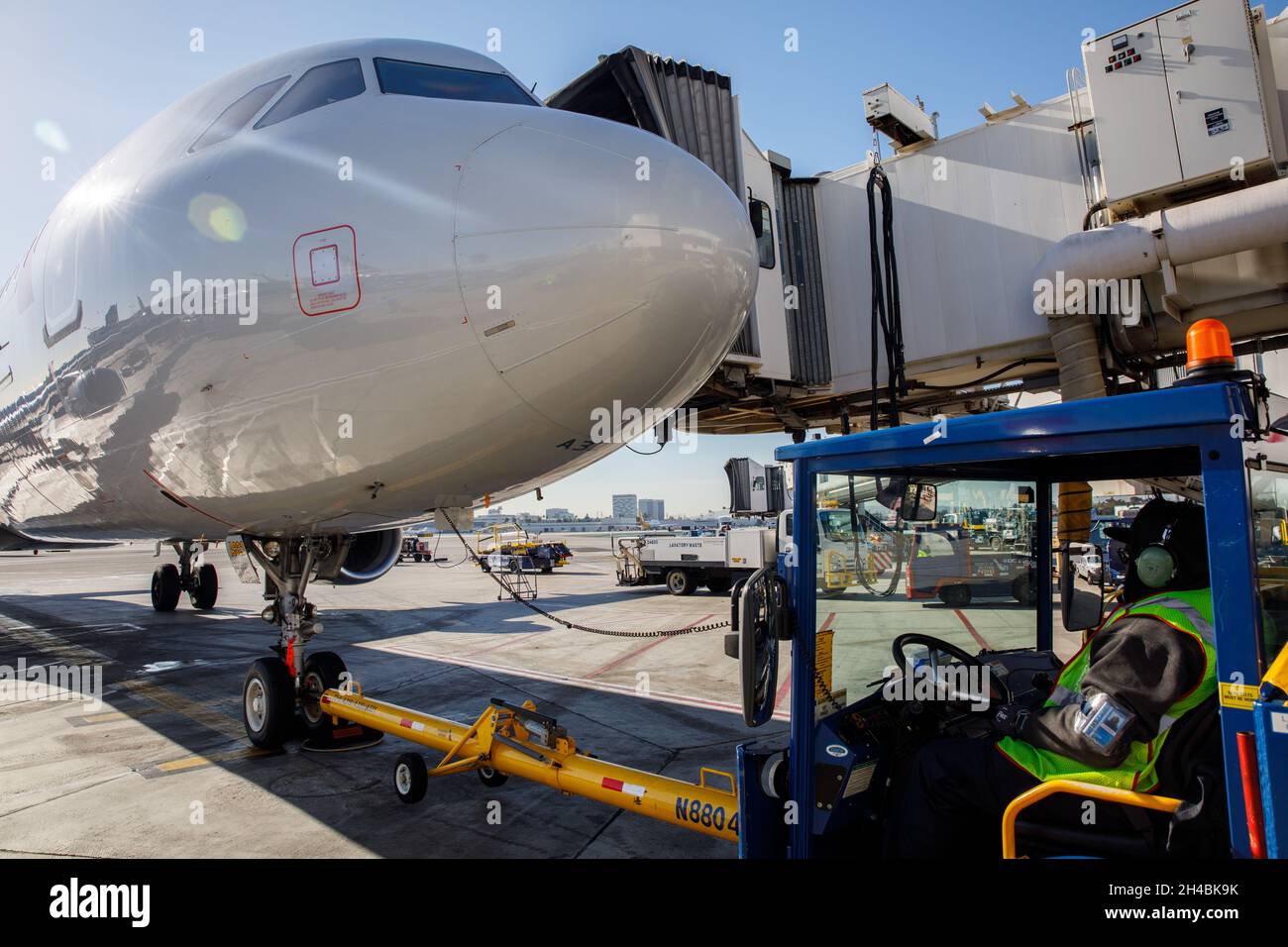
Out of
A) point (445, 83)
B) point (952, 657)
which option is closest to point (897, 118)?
point (445, 83)

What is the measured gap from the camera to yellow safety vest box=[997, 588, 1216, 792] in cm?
196

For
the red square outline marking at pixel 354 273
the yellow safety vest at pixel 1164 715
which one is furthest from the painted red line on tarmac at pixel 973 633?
the red square outline marking at pixel 354 273

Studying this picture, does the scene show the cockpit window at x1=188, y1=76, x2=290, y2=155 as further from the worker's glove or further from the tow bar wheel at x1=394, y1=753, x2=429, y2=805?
the worker's glove

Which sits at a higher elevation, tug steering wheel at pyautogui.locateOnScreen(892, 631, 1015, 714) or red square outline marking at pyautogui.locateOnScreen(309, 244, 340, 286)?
red square outline marking at pyautogui.locateOnScreen(309, 244, 340, 286)

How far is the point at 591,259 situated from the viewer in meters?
3.03

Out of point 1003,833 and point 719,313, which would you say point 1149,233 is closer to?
point 719,313

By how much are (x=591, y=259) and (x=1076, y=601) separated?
285 cm

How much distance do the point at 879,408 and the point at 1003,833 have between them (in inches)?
332

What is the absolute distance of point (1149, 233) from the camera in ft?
20.6

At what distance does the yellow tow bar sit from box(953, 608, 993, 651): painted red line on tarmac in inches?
48.2

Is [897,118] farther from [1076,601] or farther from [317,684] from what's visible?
[317,684]

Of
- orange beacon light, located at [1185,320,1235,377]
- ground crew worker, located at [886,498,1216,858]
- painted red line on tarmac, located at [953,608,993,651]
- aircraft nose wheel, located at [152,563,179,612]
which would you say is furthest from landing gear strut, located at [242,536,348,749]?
aircraft nose wheel, located at [152,563,179,612]

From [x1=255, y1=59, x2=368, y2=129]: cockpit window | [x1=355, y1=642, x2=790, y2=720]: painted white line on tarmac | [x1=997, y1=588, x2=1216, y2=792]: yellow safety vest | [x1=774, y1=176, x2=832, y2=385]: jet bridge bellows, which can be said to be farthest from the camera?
[x1=774, y1=176, x2=832, y2=385]: jet bridge bellows
